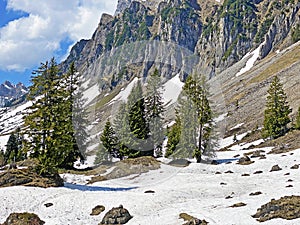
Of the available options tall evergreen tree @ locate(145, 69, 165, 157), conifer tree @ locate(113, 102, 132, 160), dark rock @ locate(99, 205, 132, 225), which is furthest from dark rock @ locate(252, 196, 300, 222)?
conifer tree @ locate(113, 102, 132, 160)

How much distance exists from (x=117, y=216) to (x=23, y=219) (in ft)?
21.0

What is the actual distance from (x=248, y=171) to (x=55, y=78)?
77.4ft

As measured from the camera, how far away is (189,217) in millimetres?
21359

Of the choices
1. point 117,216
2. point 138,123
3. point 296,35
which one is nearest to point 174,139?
point 138,123

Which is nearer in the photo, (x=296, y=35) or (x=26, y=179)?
(x=26, y=179)

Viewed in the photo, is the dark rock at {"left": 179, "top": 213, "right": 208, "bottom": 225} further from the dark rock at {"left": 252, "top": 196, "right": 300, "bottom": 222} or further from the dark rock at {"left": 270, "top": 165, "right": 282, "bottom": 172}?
the dark rock at {"left": 270, "top": 165, "right": 282, "bottom": 172}

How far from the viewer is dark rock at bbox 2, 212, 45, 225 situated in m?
22.2

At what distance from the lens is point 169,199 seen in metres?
27.0

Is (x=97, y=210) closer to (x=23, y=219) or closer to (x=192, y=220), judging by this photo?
(x=23, y=219)

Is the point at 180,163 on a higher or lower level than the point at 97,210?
higher

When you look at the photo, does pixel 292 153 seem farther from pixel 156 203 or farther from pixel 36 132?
pixel 36 132

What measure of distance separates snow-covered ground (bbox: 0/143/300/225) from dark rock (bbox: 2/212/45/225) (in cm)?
61

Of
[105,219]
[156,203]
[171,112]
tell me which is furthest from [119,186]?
[171,112]

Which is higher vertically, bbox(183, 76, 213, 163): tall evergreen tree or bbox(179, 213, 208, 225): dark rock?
bbox(183, 76, 213, 163): tall evergreen tree
